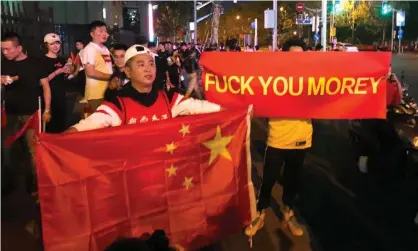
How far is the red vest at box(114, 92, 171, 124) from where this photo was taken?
388 centimetres

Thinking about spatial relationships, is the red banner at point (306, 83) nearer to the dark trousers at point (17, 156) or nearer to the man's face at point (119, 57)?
the dark trousers at point (17, 156)

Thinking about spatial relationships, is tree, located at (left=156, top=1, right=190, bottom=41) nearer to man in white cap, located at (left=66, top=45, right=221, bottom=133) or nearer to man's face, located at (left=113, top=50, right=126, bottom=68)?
man's face, located at (left=113, top=50, right=126, bottom=68)

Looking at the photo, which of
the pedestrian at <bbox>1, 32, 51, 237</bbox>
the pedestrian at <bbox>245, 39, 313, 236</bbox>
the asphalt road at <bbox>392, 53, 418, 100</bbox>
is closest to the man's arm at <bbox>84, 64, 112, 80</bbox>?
the pedestrian at <bbox>1, 32, 51, 237</bbox>

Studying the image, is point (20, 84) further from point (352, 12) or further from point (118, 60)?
point (352, 12)

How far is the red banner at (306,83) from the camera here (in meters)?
4.85

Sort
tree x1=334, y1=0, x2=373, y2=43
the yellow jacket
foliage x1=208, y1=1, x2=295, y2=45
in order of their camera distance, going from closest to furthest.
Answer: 1. the yellow jacket
2. tree x1=334, y1=0, x2=373, y2=43
3. foliage x1=208, y1=1, x2=295, y2=45

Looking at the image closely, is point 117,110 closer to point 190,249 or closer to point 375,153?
point 190,249

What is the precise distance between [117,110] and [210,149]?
888mm

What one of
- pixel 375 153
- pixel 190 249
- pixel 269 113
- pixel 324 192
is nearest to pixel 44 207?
pixel 190 249

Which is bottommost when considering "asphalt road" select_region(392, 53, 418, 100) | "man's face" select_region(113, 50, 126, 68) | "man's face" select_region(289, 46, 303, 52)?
"asphalt road" select_region(392, 53, 418, 100)

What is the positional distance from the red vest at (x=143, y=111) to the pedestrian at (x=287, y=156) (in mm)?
1362

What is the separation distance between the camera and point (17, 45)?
6.11 metres

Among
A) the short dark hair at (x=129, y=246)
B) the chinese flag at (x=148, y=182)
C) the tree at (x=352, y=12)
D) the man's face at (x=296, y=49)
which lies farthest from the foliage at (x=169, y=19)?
the short dark hair at (x=129, y=246)

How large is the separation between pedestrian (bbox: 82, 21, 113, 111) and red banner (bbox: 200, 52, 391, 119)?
2295mm
